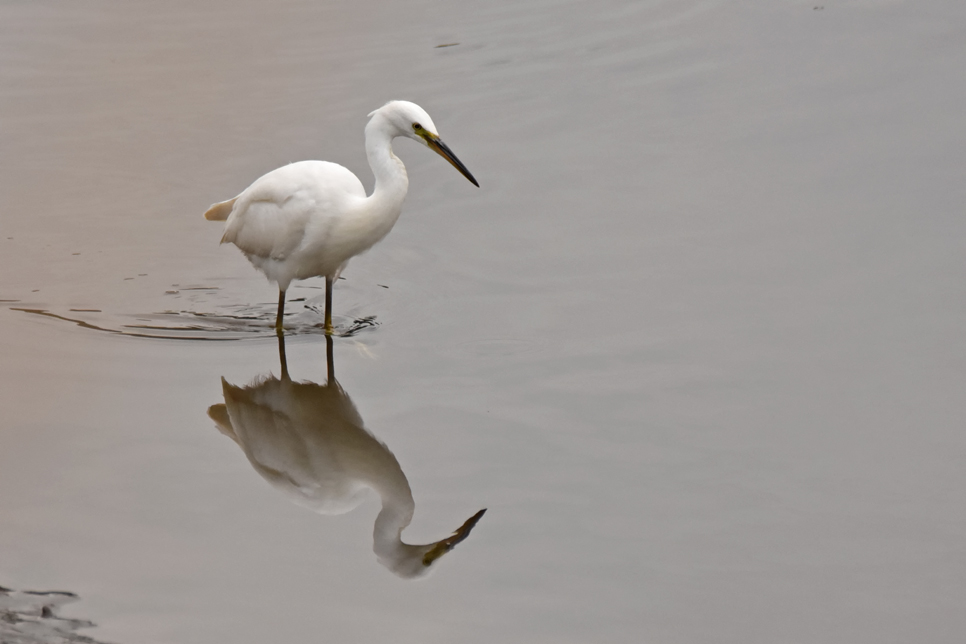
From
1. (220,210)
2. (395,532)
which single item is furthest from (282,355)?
(395,532)

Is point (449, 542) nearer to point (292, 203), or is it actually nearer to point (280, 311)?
point (280, 311)

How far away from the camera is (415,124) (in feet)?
18.4

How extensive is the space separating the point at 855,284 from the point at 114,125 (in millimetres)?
5704

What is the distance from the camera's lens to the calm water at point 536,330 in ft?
13.1

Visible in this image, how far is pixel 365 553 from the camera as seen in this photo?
419 centimetres

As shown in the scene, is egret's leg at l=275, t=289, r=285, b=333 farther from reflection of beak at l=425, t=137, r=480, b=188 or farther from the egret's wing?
reflection of beak at l=425, t=137, r=480, b=188

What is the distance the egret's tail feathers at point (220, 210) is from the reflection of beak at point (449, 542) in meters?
2.76

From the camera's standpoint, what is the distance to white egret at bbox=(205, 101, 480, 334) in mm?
5668

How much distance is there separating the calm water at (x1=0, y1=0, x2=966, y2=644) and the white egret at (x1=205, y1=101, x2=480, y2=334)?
1.27 ft

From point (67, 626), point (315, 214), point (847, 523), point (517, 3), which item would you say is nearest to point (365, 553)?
point (67, 626)

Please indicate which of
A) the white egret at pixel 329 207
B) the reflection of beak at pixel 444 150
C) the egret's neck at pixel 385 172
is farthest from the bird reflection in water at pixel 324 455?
the reflection of beak at pixel 444 150

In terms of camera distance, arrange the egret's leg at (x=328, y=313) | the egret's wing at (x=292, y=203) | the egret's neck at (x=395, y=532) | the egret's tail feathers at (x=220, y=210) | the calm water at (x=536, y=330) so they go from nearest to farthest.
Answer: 1. the calm water at (x=536, y=330)
2. the egret's neck at (x=395, y=532)
3. the egret's wing at (x=292, y=203)
4. the egret's leg at (x=328, y=313)
5. the egret's tail feathers at (x=220, y=210)

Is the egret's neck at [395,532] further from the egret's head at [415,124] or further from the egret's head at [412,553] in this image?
the egret's head at [415,124]

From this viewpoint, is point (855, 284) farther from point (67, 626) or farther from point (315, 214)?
point (67, 626)
